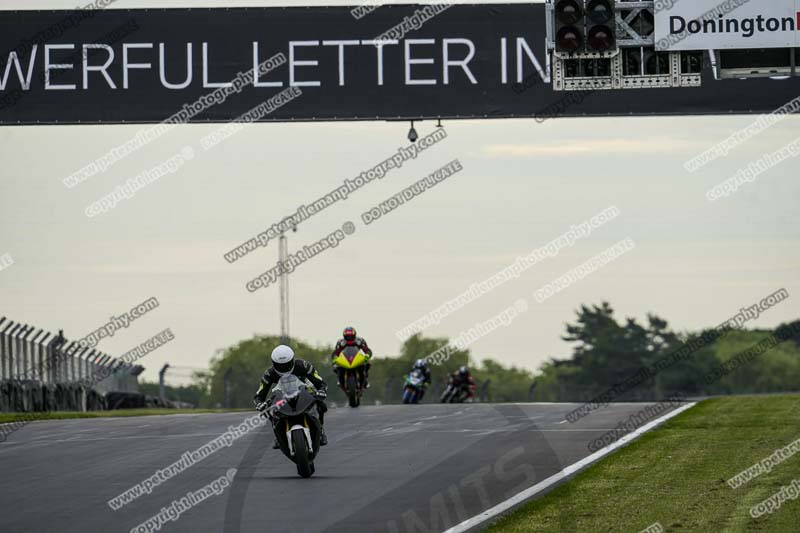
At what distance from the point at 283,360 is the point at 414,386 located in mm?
19946

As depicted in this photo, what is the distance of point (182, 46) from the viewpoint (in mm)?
27781

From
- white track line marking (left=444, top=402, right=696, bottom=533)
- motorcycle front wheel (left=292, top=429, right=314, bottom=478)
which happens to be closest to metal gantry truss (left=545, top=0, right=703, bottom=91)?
white track line marking (left=444, top=402, right=696, bottom=533)

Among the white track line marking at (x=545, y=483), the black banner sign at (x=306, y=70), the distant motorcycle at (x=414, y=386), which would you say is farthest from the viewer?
the distant motorcycle at (x=414, y=386)

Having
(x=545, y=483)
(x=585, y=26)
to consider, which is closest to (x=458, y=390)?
(x=585, y=26)

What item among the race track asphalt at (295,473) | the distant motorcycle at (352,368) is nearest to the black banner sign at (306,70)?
the distant motorcycle at (352,368)

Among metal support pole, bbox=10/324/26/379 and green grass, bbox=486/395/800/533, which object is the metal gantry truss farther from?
metal support pole, bbox=10/324/26/379

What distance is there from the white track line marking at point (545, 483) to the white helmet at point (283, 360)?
2.84 meters

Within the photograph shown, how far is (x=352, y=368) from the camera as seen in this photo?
93.0 ft

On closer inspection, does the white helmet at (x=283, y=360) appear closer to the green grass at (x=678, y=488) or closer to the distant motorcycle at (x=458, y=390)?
the green grass at (x=678, y=488)

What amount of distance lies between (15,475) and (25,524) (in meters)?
3.78

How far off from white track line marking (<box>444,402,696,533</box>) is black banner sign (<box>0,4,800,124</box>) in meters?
7.56

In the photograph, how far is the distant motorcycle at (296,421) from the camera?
15.6 m

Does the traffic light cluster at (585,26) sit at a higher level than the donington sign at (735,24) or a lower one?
lower

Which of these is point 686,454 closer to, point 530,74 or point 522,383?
point 530,74
